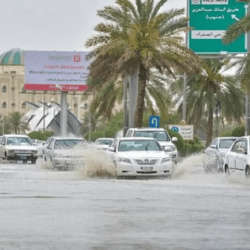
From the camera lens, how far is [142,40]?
5044 centimetres

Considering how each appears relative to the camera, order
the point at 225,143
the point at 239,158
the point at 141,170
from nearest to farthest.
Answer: the point at 239,158 < the point at 141,170 < the point at 225,143

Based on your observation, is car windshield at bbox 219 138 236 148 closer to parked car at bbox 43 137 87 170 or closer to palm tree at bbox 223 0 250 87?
palm tree at bbox 223 0 250 87

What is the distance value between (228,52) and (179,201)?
111 ft

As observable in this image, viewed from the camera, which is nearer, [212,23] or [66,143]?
[66,143]

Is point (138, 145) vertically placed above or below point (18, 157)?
above

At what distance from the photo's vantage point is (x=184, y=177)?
30.3 metres

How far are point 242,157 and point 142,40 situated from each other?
81.3 feet

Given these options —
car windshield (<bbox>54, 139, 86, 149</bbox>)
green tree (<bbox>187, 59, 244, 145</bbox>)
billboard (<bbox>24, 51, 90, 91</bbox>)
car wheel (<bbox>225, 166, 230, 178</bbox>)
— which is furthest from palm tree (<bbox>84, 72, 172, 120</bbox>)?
billboard (<bbox>24, 51, 90, 91</bbox>)

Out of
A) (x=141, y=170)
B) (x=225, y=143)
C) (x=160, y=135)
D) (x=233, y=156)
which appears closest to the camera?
(x=233, y=156)

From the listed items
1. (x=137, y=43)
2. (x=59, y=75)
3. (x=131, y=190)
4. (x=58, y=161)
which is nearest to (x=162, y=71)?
(x=137, y=43)

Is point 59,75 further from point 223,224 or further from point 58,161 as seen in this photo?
point 223,224

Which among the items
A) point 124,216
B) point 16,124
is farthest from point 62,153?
point 16,124

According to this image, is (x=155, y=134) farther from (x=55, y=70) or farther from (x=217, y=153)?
(x=55, y=70)

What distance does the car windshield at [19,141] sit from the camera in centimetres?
5070
